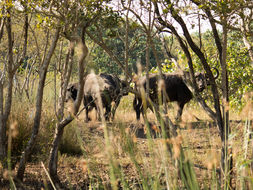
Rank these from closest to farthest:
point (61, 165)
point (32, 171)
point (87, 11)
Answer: point (87, 11), point (32, 171), point (61, 165)

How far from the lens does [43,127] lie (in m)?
6.22

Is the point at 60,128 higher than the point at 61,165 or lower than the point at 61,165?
higher

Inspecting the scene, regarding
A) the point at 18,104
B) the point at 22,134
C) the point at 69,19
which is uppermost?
the point at 69,19

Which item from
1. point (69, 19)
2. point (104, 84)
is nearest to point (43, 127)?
point (69, 19)

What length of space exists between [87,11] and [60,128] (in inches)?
55.8

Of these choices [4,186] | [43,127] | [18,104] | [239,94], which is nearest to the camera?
[4,186]

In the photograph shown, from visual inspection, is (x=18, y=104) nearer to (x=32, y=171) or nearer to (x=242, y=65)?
(x=32, y=171)

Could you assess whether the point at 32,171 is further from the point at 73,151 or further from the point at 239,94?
the point at 239,94

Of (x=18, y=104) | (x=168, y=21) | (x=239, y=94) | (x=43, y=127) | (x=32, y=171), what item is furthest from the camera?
(x=239, y=94)

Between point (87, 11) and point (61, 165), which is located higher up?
point (87, 11)

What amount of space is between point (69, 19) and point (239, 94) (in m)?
6.31

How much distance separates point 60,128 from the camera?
452 centimetres

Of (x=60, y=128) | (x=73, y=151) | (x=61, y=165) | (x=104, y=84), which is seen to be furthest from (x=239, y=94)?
(x=60, y=128)

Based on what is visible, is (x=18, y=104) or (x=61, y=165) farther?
(x=18, y=104)
